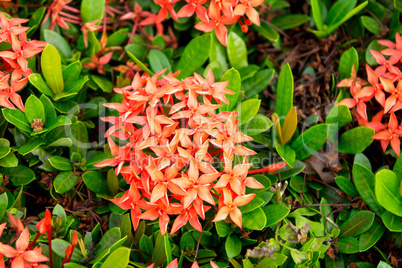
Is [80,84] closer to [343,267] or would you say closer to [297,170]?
[297,170]

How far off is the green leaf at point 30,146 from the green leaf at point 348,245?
50.6 inches

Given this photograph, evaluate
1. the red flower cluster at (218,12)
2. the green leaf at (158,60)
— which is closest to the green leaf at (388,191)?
the red flower cluster at (218,12)

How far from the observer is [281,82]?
1.65 meters

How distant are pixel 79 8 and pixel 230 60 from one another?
85cm

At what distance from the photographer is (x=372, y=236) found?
4.99 feet

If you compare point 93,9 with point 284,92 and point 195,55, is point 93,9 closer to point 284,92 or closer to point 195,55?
point 195,55

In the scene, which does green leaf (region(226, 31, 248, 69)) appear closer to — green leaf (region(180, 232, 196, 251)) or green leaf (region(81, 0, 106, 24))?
green leaf (region(81, 0, 106, 24))

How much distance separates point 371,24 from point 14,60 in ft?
5.67

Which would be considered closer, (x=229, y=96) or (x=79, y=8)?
(x=229, y=96)

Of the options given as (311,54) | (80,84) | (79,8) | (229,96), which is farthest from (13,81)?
(311,54)

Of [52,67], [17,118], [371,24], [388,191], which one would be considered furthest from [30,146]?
[371,24]

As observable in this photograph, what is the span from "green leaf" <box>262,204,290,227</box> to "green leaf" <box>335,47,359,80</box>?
2.62 ft

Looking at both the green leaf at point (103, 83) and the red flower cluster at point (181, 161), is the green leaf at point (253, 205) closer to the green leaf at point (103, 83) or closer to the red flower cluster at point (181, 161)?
the red flower cluster at point (181, 161)

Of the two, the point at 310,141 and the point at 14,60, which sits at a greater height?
the point at 14,60
